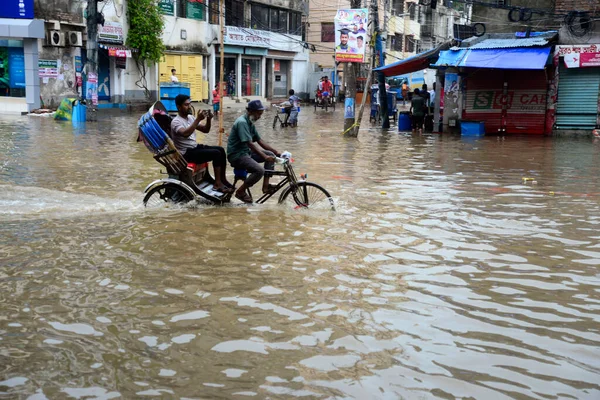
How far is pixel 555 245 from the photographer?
732cm

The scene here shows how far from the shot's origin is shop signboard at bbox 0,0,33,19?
93.1ft

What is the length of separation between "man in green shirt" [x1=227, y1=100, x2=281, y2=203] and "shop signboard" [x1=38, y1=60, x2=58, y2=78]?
76.3 ft

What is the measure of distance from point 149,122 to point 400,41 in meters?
56.4

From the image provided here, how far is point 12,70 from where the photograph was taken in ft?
97.2

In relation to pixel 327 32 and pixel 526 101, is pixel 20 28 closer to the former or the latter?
pixel 526 101

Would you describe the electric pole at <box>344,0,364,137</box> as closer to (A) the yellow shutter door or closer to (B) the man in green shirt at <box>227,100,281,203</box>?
(B) the man in green shirt at <box>227,100,281,203</box>

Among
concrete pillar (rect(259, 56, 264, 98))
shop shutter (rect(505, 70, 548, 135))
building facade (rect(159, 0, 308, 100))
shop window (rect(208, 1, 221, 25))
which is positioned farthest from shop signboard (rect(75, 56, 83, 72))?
shop shutter (rect(505, 70, 548, 135))

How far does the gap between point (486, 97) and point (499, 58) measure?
2.49 m

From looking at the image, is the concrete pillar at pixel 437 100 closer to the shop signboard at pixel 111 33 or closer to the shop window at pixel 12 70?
the shop signboard at pixel 111 33

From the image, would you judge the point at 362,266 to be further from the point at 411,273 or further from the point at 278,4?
the point at 278,4

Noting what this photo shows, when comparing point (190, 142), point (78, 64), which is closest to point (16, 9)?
point (78, 64)

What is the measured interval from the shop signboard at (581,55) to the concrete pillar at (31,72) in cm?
2113

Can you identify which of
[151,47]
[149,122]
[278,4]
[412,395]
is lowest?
[412,395]

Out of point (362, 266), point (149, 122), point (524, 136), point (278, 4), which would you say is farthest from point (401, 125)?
point (278, 4)
